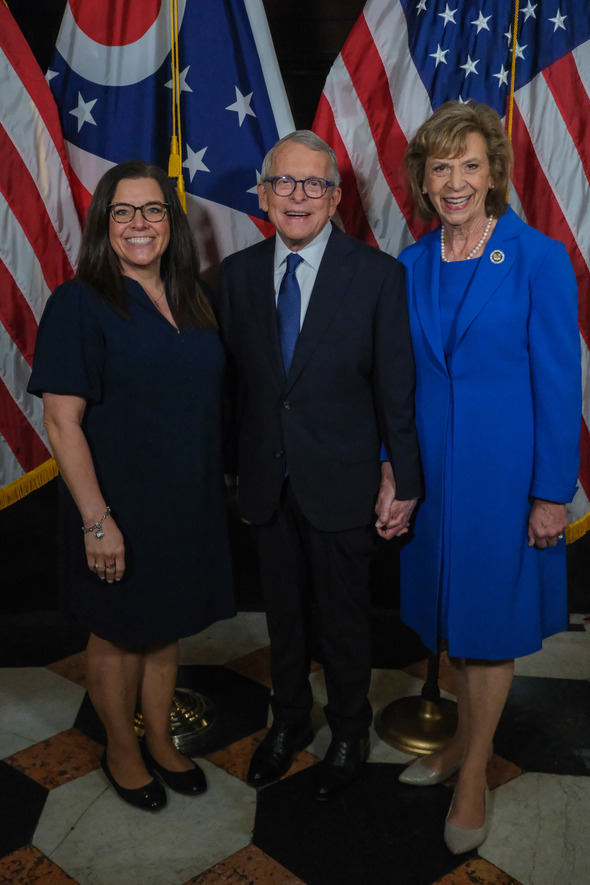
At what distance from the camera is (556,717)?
246 cm

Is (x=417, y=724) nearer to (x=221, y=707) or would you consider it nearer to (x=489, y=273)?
(x=221, y=707)

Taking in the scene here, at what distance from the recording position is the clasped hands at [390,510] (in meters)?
1.96

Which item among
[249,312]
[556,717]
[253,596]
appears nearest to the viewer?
[249,312]

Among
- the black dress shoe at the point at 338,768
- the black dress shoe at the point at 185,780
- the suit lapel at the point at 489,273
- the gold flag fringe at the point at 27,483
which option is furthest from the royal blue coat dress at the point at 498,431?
the gold flag fringe at the point at 27,483

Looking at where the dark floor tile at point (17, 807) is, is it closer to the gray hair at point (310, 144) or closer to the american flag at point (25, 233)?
the american flag at point (25, 233)

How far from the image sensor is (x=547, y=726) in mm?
2410

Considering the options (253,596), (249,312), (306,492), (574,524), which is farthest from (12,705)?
(574,524)

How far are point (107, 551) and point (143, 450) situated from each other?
9.4 inches

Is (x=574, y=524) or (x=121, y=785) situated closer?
(x=121, y=785)

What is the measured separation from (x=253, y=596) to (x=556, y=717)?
1.28 metres

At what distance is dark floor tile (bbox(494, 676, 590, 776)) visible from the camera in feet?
7.32

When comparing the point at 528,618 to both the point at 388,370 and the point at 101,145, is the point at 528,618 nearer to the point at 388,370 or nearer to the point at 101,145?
the point at 388,370

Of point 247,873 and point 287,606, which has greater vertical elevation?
point 287,606

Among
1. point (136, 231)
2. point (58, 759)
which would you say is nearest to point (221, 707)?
point (58, 759)
